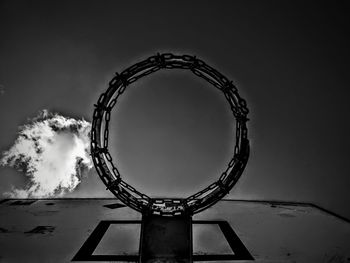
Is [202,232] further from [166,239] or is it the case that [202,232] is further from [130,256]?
[130,256]

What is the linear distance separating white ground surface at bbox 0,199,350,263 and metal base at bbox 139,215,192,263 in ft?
1.30

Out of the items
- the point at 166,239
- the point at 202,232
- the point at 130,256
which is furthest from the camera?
the point at 202,232

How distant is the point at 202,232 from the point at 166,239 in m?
1.04

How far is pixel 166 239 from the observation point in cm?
236

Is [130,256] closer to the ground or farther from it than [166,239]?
closer to the ground

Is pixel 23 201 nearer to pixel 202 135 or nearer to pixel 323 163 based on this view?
pixel 202 135

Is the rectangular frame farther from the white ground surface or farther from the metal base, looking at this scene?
the metal base

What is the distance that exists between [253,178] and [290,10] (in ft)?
12.4

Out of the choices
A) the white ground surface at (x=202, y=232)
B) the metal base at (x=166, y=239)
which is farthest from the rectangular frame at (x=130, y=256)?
the metal base at (x=166, y=239)

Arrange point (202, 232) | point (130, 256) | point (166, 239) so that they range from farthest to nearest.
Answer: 1. point (202, 232)
2. point (130, 256)
3. point (166, 239)

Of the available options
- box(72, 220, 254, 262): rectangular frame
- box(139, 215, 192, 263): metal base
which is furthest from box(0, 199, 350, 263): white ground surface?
box(139, 215, 192, 263): metal base

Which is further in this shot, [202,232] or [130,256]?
[202,232]

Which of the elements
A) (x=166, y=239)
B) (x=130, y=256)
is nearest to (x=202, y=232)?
(x=166, y=239)

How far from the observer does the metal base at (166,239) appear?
7.41 ft
